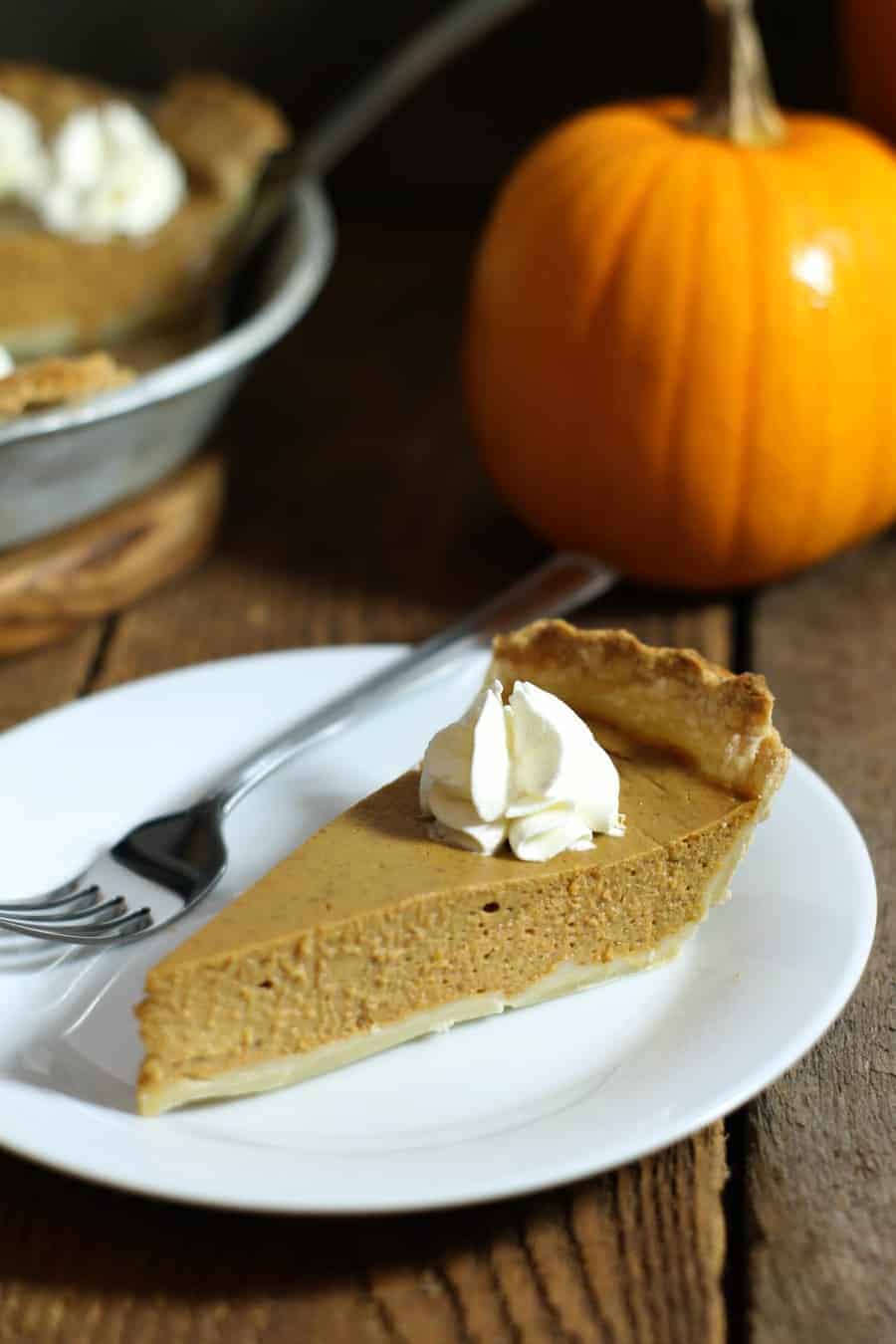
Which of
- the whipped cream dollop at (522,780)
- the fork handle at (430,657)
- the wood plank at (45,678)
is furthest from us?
the wood plank at (45,678)

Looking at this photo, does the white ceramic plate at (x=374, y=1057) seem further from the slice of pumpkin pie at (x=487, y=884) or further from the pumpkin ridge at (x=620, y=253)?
the pumpkin ridge at (x=620, y=253)

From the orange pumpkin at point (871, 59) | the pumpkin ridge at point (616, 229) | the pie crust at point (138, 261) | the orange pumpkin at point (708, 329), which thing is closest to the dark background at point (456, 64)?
the orange pumpkin at point (871, 59)

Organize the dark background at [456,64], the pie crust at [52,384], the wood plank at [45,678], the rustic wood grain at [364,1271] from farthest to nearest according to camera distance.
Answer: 1. the dark background at [456,64]
2. the wood plank at [45,678]
3. the pie crust at [52,384]
4. the rustic wood grain at [364,1271]

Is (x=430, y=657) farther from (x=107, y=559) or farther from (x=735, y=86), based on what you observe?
(x=735, y=86)

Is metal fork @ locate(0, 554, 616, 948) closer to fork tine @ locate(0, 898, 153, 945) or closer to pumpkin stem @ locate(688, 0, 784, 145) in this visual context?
fork tine @ locate(0, 898, 153, 945)

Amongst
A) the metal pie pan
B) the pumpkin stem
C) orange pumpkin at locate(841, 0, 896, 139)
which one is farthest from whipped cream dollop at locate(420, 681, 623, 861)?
orange pumpkin at locate(841, 0, 896, 139)

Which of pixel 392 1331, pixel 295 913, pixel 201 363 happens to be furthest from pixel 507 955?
pixel 201 363
